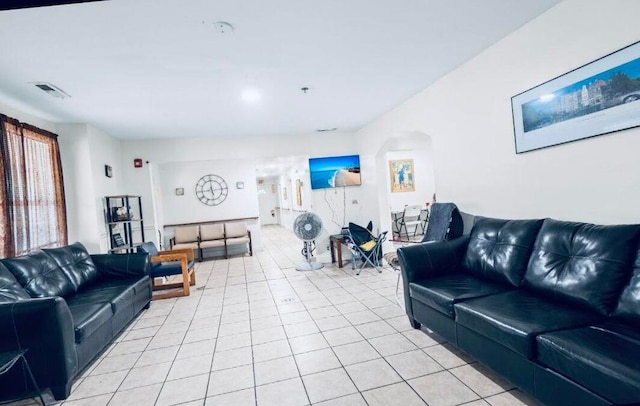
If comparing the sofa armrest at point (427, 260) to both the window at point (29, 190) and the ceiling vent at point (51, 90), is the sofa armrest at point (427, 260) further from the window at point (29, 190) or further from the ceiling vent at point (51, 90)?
the window at point (29, 190)

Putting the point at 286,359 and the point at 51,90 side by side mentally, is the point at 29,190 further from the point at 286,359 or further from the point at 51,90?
the point at 286,359

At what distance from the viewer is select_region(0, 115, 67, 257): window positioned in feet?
10.8

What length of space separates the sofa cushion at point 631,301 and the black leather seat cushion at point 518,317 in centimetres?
11

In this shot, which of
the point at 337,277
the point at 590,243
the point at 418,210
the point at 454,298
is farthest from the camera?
the point at 418,210

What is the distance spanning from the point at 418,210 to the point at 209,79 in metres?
6.20

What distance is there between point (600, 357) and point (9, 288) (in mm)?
3851

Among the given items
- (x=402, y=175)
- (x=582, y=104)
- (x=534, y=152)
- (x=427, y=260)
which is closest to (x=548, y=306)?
(x=427, y=260)

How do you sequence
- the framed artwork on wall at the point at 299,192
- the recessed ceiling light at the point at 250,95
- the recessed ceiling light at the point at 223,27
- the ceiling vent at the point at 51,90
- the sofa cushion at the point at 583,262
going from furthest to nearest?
1. the framed artwork on wall at the point at 299,192
2. the recessed ceiling light at the point at 250,95
3. the ceiling vent at the point at 51,90
4. the recessed ceiling light at the point at 223,27
5. the sofa cushion at the point at 583,262

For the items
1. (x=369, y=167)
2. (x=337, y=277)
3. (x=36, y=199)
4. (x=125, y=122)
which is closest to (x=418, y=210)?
(x=369, y=167)

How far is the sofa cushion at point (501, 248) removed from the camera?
7.97ft

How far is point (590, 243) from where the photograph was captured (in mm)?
1994

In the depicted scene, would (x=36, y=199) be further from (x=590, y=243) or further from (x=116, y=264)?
(x=590, y=243)

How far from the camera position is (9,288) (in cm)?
245

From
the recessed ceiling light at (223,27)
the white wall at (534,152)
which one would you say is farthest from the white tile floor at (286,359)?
the recessed ceiling light at (223,27)
